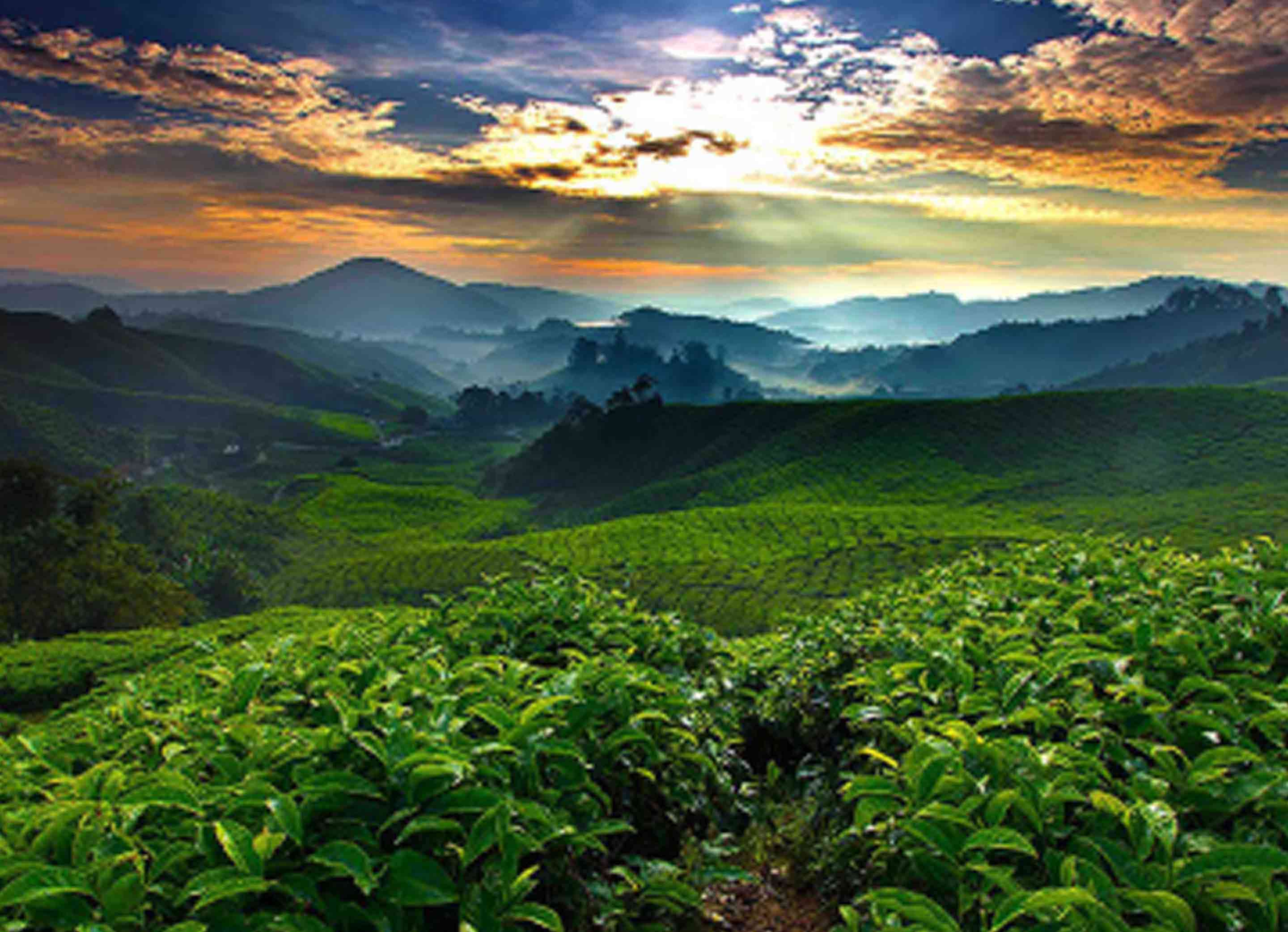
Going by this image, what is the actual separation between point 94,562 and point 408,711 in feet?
186

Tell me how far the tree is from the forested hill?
60707 mm

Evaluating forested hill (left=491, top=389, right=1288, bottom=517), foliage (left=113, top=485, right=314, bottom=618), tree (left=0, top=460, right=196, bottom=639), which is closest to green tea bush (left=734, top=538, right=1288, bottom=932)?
tree (left=0, top=460, right=196, bottom=639)

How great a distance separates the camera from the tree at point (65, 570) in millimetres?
46688

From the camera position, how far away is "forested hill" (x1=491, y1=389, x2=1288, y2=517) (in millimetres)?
79750

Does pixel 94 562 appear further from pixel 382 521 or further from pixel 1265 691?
pixel 382 521

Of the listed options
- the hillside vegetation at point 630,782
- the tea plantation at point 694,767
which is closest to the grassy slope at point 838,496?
the tea plantation at point 694,767

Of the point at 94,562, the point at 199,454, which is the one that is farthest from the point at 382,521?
the point at 199,454

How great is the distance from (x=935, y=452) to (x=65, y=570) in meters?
90.1

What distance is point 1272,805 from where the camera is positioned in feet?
9.53

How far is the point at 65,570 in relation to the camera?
46781 mm

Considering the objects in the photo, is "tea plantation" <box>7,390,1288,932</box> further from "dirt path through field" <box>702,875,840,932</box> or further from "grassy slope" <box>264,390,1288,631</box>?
"grassy slope" <box>264,390,1288,631</box>

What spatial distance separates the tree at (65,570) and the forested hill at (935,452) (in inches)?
2390

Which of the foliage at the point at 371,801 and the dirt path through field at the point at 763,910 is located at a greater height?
the foliage at the point at 371,801

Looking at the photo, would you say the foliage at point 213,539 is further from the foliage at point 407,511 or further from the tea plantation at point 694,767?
the tea plantation at point 694,767
